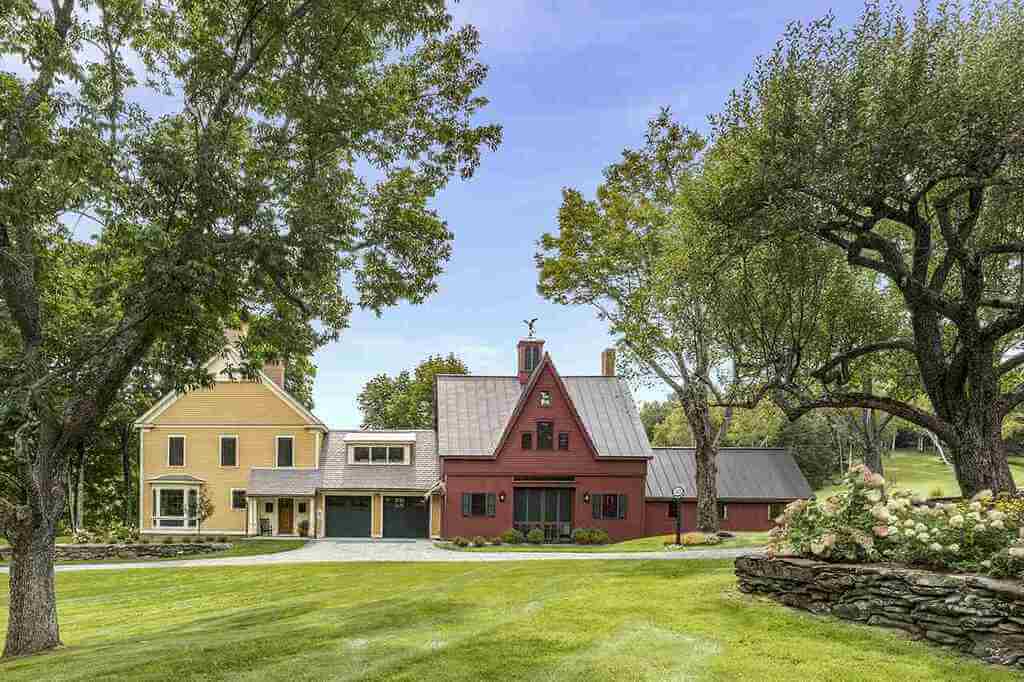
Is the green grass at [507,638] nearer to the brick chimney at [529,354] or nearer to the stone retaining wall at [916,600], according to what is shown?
the stone retaining wall at [916,600]

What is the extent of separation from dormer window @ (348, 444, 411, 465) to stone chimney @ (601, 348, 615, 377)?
1358 cm

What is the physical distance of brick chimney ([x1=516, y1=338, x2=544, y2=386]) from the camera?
41375mm

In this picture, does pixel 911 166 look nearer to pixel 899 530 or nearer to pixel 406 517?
pixel 899 530

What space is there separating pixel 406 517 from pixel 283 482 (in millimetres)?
6810

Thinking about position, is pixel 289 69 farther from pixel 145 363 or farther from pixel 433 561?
pixel 433 561

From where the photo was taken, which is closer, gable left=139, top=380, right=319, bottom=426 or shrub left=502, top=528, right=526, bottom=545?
shrub left=502, top=528, right=526, bottom=545

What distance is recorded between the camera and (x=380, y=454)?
40.5 metres

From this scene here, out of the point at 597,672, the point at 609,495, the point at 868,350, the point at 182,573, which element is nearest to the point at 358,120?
the point at 597,672

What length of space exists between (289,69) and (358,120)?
1.53 meters

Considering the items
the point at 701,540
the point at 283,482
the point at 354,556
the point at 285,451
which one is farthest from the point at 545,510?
the point at 285,451

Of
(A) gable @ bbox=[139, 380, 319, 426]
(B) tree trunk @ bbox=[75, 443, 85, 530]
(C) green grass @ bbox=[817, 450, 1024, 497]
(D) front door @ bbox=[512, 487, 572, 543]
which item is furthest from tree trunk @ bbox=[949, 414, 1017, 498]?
(B) tree trunk @ bbox=[75, 443, 85, 530]

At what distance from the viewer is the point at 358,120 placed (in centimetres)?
1252

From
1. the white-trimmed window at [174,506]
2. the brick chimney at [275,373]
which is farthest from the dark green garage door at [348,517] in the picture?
the brick chimney at [275,373]

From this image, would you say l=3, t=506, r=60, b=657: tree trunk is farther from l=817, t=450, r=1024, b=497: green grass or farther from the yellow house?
l=817, t=450, r=1024, b=497: green grass
